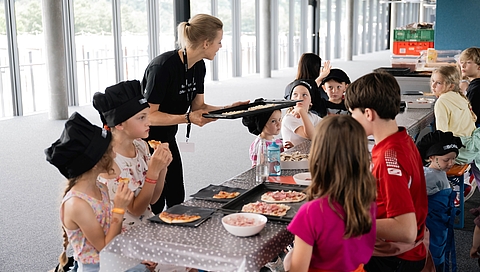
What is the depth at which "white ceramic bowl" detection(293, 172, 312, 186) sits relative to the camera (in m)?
3.15

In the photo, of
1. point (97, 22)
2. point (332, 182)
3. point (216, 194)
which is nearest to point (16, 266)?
point (216, 194)

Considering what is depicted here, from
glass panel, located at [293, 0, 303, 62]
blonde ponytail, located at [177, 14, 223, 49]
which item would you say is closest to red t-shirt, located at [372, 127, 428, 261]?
blonde ponytail, located at [177, 14, 223, 49]

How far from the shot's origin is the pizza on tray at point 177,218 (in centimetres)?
253

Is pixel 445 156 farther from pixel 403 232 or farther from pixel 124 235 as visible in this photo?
pixel 124 235

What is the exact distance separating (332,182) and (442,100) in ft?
A: 9.65

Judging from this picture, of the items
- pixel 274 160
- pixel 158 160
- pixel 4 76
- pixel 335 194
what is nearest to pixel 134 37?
pixel 4 76

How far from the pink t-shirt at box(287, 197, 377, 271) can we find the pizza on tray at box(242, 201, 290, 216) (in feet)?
1.48

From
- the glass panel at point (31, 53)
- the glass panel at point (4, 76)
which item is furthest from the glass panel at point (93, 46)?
the glass panel at point (4, 76)

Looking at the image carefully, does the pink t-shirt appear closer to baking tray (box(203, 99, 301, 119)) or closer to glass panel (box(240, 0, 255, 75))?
baking tray (box(203, 99, 301, 119))

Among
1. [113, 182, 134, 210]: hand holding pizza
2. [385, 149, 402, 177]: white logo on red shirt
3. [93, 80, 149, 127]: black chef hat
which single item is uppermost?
[93, 80, 149, 127]: black chef hat

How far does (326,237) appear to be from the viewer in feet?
6.91

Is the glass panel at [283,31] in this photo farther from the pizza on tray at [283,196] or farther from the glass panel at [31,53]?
the pizza on tray at [283,196]

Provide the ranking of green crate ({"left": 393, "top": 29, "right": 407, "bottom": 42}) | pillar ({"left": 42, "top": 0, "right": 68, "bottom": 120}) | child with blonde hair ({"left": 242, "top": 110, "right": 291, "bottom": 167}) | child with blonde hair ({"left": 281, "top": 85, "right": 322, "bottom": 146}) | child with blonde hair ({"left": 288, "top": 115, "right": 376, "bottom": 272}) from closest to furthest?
child with blonde hair ({"left": 288, "top": 115, "right": 376, "bottom": 272})
child with blonde hair ({"left": 242, "top": 110, "right": 291, "bottom": 167})
child with blonde hair ({"left": 281, "top": 85, "right": 322, "bottom": 146})
pillar ({"left": 42, "top": 0, "right": 68, "bottom": 120})
green crate ({"left": 393, "top": 29, "right": 407, "bottom": 42})

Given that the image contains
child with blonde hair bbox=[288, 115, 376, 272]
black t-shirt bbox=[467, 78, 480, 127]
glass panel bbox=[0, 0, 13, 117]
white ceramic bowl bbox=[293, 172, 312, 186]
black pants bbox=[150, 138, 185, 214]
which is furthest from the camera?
glass panel bbox=[0, 0, 13, 117]
